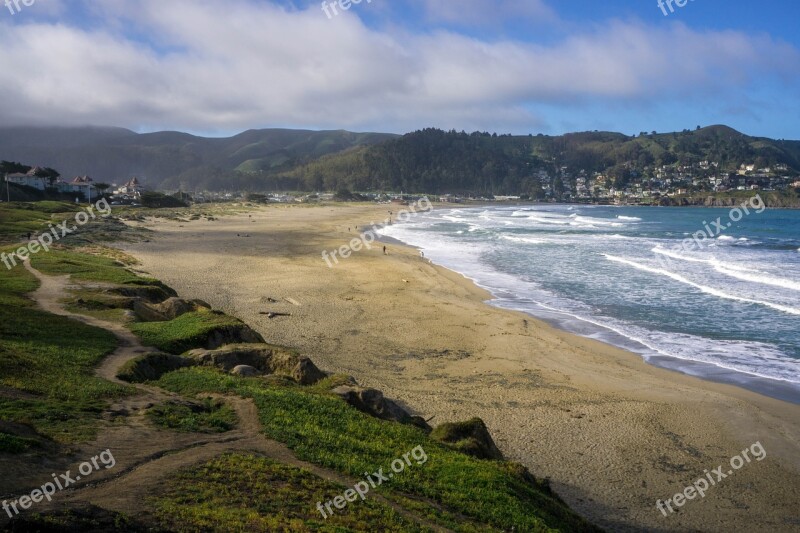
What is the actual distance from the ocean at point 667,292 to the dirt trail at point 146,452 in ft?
47.3

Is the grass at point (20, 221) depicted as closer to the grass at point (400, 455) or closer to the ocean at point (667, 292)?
the ocean at point (667, 292)

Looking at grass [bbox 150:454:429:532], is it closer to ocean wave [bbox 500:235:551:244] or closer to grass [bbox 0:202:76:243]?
grass [bbox 0:202:76:243]

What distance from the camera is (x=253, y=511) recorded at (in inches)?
252

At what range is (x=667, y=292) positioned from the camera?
3003 centimetres

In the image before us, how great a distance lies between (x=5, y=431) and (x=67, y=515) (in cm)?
251

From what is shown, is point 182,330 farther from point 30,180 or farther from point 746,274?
point 30,180

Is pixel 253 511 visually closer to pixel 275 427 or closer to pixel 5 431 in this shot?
pixel 275 427

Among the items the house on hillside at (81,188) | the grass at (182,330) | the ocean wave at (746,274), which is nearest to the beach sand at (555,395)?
the grass at (182,330)

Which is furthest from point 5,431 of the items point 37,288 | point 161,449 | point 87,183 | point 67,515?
point 87,183

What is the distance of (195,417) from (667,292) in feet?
88.2

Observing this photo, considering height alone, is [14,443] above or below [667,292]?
above

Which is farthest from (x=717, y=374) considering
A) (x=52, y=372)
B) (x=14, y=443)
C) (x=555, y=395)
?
(x=14, y=443)

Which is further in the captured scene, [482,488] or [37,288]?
[37,288]

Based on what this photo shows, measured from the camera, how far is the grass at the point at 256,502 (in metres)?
6.10
